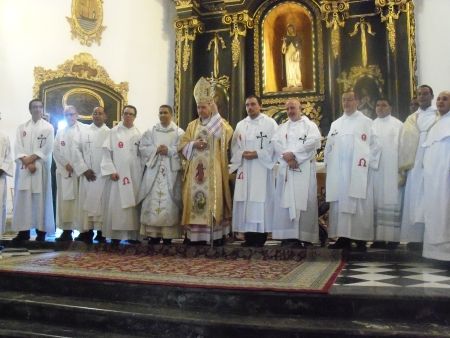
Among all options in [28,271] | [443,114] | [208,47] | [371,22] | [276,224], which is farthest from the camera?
[208,47]

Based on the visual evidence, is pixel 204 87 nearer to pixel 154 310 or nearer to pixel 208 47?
pixel 154 310

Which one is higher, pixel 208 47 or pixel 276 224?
pixel 208 47

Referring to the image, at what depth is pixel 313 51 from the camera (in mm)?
10336

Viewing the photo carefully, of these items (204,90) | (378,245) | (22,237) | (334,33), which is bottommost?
(378,245)

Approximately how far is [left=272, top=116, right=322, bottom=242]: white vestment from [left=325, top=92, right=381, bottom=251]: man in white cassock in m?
0.24

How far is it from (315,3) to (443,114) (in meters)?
5.91

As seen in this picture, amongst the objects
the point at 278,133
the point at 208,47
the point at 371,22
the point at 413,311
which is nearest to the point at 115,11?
the point at 208,47

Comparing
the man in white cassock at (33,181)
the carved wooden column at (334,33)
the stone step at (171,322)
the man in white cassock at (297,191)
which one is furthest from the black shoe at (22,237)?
the carved wooden column at (334,33)

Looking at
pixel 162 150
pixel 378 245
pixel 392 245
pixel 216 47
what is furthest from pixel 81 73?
pixel 392 245

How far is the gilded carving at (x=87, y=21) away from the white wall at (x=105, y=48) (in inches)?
4.3

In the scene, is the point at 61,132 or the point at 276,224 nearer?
the point at 276,224

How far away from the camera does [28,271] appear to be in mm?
4684

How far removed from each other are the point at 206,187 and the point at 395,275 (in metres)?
2.64

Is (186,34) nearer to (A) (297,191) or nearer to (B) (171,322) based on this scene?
(A) (297,191)
